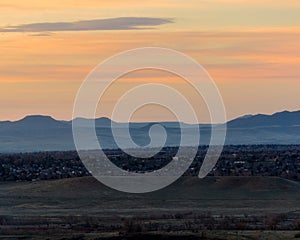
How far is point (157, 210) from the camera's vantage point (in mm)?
84500

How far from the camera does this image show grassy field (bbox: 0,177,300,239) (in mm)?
62031

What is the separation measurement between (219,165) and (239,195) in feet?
136

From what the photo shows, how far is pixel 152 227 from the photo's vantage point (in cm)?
6569

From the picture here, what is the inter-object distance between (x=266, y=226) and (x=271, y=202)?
2763 centimetres

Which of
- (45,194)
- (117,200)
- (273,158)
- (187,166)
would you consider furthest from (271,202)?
(273,158)

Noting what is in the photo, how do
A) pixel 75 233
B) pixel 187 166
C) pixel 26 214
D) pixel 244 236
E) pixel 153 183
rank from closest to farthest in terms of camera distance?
pixel 244 236
pixel 75 233
pixel 26 214
pixel 153 183
pixel 187 166

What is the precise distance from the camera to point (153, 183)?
10950 centimetres

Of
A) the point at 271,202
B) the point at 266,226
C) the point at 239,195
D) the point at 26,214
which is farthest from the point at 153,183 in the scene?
the point at 266,226

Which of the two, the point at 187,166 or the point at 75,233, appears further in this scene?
the point at 187,166

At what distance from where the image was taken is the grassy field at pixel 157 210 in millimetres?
62031

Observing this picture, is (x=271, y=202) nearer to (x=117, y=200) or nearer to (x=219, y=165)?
(x=117, y=200)

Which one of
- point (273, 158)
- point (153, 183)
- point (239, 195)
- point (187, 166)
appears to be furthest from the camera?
point (273, 158)

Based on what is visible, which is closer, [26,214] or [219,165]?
[26,214]

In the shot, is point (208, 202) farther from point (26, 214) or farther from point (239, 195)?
point (26, 214)
